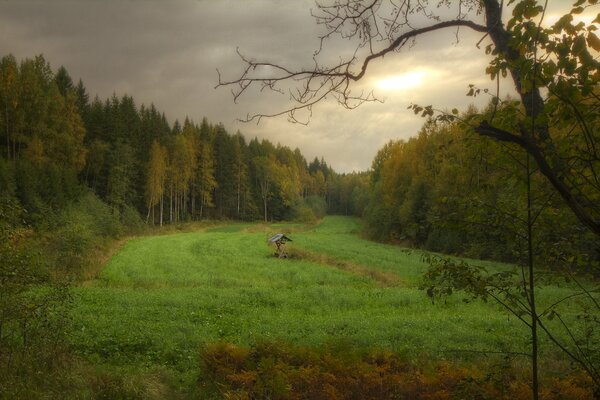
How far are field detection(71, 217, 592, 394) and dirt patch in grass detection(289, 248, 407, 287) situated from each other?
0.11 metres

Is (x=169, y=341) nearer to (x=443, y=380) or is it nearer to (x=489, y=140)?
(x=443, y=380)

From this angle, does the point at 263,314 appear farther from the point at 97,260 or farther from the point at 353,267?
the point at 97,260

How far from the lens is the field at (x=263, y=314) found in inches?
421

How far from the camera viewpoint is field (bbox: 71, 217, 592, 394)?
35.1ft

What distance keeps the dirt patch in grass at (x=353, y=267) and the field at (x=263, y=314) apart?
0.11 metres

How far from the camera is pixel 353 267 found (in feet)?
93.9

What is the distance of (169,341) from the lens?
37.4ft

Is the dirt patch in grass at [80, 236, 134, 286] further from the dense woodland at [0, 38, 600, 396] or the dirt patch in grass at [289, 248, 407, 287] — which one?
the dirt patch in grass at [289, 248, 407, 287]

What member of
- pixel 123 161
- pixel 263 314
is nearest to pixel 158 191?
pixel 123 161

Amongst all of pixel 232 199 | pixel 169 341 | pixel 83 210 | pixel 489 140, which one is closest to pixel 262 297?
pixel 169 341

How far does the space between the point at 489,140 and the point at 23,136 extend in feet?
143

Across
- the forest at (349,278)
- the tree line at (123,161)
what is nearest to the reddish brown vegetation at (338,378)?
the forest at (349,278)

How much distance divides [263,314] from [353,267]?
1384 centimetres

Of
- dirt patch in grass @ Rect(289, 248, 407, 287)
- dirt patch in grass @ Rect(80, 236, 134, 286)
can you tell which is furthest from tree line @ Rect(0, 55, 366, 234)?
dirt patch in grass @ Rect(289, 248, 407, 287)
